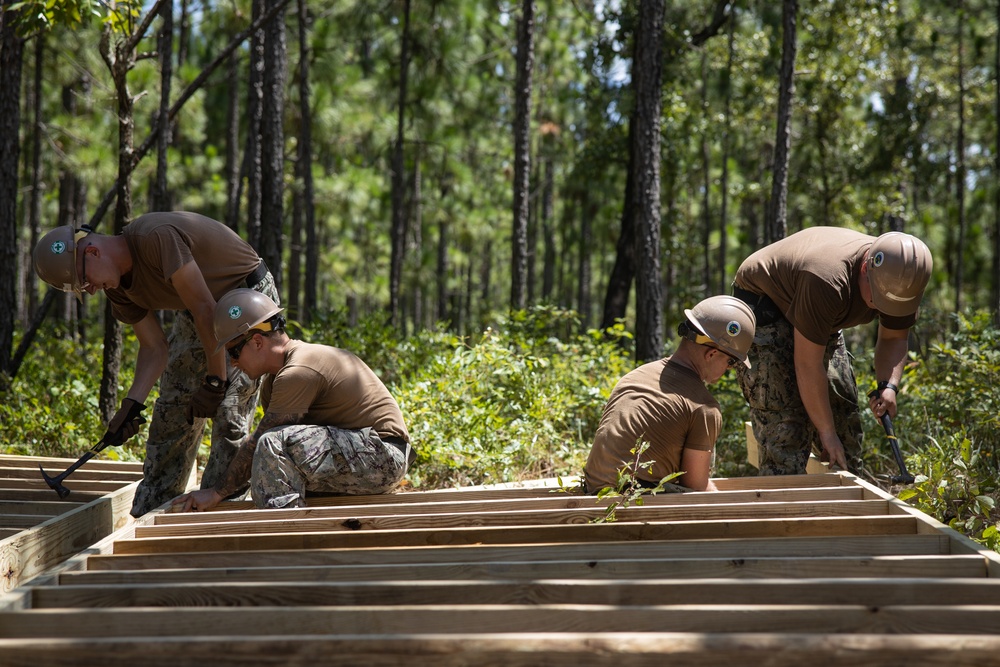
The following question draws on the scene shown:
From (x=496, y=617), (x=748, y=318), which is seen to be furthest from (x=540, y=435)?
(x=496, y=617)

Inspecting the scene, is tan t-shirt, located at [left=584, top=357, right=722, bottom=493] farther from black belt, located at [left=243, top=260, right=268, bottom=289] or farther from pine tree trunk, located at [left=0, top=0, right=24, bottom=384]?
pine tree trunk, located at [left=0, top=0, right=24, bottom=384]

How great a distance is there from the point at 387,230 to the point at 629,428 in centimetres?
2462

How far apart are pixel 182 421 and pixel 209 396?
51 cm

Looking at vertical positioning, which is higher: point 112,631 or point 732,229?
point 732,229

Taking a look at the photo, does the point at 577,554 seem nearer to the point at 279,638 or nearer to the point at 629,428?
the point at 629,428

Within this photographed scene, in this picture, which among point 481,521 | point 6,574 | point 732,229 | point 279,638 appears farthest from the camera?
point 732,229

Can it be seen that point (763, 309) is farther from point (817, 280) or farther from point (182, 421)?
point (182, 421)

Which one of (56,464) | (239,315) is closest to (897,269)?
(239,315)

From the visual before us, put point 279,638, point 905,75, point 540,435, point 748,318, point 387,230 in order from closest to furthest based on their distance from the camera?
point 279,638 < point 748,318 < point 540,435 < point 905,75 < point 387,230

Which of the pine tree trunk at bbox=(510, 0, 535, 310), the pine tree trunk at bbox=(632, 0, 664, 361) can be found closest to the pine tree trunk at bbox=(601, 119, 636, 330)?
the pine tree trunk at bbox=(510, 0, 535, 310)

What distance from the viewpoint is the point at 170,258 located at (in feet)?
13.8

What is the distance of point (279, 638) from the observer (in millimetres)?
2139

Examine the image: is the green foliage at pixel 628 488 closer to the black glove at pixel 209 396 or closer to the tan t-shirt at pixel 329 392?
the tan t-shirt at pixel 329 392

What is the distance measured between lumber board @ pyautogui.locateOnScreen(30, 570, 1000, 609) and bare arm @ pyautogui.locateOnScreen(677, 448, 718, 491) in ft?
3.96
